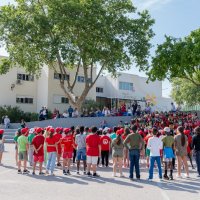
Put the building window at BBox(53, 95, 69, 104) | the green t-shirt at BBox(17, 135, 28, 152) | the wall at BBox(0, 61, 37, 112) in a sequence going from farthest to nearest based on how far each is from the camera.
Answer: the building window at BBox(53, 95, 69, 104) → the wall at BBox(0, 61, 37, 112) → the green t-shirt at BBox(17, 135, 28, 152)

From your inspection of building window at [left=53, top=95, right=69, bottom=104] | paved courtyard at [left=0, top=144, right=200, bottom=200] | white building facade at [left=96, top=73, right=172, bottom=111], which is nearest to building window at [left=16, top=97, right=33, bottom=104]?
building window at [left=53, top=95, right=69, bottom=104]

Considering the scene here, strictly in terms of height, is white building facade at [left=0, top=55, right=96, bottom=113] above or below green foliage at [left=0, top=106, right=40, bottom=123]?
above

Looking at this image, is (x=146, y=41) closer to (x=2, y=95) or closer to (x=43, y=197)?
(x=2, y=95)

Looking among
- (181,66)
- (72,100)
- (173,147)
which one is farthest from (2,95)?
(173,147)

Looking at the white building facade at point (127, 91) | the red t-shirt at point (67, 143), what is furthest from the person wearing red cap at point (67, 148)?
the white building facade at point (127, 91)

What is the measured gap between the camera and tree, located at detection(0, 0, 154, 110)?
2984 cm

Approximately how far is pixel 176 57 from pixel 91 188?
766 inches

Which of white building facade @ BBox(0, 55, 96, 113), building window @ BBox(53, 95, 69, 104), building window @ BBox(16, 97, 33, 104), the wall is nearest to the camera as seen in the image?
the wall

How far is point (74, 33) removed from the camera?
1213 inches

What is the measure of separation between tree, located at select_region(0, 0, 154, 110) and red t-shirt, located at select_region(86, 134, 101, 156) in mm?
18758

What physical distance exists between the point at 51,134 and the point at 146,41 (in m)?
23.0

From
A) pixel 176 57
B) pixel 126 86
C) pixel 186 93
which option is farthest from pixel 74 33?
pixel 186 93

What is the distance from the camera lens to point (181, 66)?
27219mm

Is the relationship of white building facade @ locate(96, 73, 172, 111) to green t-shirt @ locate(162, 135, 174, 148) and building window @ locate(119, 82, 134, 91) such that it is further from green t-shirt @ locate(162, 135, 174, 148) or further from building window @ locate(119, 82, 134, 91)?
green t-shirt @ locate(162, 135, 174, 148)
